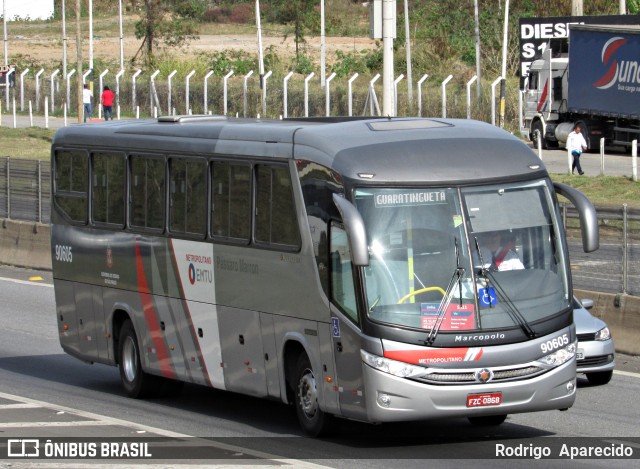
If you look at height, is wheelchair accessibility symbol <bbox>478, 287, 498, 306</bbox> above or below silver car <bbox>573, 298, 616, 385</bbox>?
above

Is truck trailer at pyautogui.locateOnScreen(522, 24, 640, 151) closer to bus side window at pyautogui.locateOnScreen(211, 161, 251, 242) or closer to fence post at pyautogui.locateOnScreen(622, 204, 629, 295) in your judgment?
fence post at pyautogui.locateOnScreen(622, 204, 629, 295)

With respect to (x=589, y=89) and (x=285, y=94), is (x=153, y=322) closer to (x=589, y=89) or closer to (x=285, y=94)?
(x=589, y=89)

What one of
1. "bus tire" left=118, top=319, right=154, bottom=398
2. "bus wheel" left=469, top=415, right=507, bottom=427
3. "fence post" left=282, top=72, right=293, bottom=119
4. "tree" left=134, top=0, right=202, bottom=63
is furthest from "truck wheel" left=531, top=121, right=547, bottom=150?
"bus wheel" left=469, top=415, right=507, bottom=427

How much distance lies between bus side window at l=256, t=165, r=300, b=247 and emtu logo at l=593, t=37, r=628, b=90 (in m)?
40.5

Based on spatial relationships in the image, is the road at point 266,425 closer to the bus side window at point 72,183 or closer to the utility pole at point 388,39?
the bus side window at point 72,183

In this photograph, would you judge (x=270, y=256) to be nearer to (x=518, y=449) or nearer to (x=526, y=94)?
(x=518, y=449)

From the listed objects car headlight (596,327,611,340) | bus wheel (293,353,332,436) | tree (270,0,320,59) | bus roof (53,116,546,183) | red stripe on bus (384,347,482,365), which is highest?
tree (270,0,320,59)

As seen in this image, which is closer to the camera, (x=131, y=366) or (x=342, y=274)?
(x=342, y=274)

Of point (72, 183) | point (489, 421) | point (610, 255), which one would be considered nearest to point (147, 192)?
point (72, 183)

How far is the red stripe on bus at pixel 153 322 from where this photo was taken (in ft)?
49.5

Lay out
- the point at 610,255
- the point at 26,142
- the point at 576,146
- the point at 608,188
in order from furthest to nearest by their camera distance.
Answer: the point at 26,142, the point at 576,146, the point at 608,188, the point at 610,255

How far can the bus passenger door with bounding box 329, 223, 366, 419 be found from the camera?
1170cm

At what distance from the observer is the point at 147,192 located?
1548 cm

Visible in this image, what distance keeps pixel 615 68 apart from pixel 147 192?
39.4 m
